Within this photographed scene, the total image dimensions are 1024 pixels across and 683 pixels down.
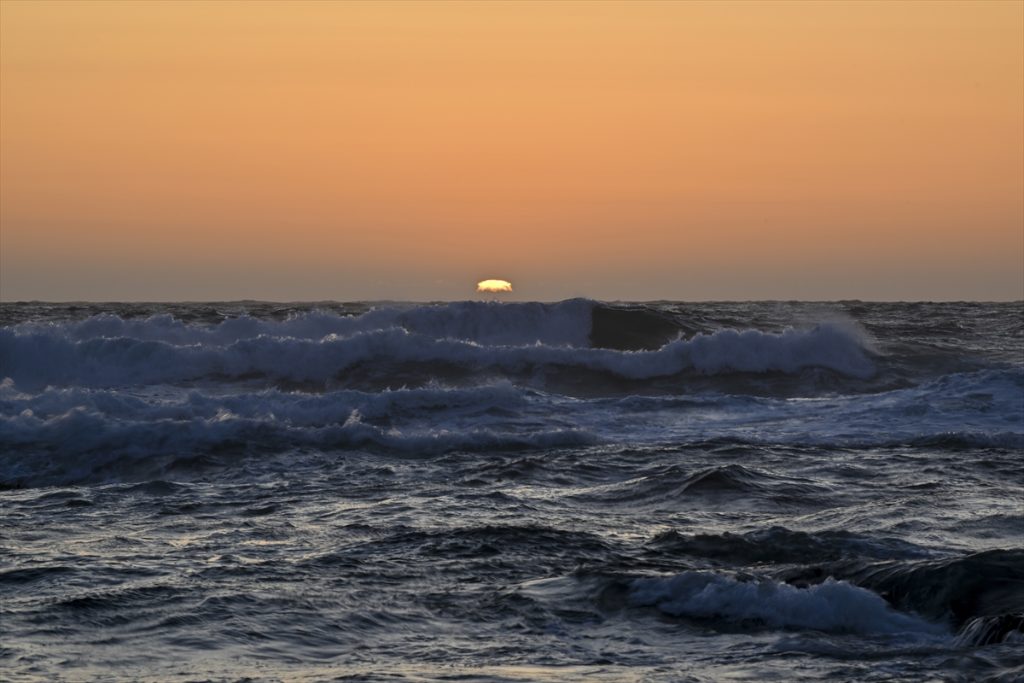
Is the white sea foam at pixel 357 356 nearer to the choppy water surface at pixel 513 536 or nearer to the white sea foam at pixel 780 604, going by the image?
the choppy water surface at pixel 513 536

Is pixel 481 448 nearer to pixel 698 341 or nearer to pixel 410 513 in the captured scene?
pixel 410 513

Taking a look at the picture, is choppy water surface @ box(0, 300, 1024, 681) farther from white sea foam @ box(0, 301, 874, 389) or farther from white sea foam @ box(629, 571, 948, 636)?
white sea foam @ box(0, 301, 874, 389)

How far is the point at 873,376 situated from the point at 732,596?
21.4 meters

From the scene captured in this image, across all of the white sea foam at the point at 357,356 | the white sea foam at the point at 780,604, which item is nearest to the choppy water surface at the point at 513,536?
the white sea foam at the point at 780,604

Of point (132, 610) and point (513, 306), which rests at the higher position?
point (513, 306)

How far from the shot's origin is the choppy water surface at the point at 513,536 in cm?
738

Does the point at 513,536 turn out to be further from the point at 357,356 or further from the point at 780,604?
the point at 357,356

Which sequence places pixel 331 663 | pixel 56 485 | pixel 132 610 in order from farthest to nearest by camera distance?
pixel 56 485 < pixel 132 610 < pixel 331 663

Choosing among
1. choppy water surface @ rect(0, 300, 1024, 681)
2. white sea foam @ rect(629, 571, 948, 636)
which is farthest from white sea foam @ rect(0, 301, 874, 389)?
white sea foam @ rect(629, 571, 948, 636)

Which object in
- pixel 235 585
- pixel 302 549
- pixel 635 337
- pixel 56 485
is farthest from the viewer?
pixel 635 337

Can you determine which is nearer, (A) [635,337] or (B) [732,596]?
(B) [732,596]

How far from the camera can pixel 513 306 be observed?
1468 inches

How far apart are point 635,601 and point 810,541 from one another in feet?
7.37

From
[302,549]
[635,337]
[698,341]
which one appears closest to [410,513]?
[302,549]
